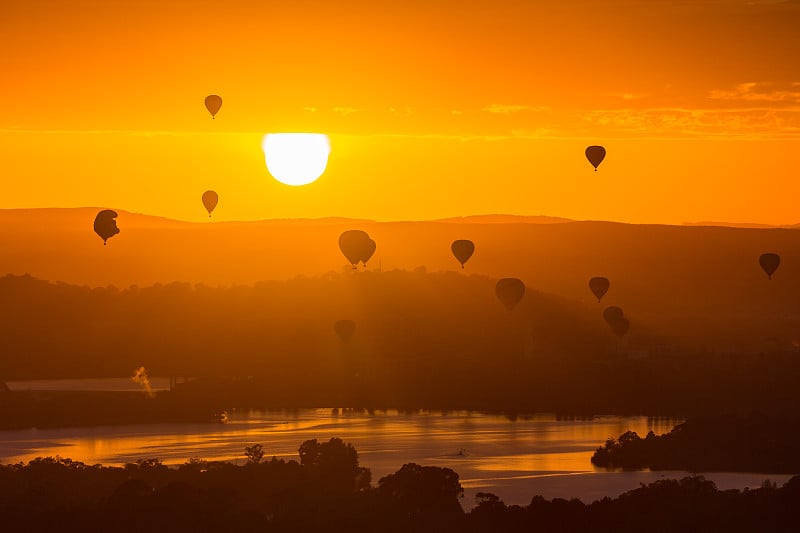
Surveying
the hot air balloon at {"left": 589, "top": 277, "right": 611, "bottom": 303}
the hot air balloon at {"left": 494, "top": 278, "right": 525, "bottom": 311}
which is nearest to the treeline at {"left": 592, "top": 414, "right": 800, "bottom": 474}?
the hot air balloon at {"left": 589, "top": 277, "right": 611, "bottom": 303}

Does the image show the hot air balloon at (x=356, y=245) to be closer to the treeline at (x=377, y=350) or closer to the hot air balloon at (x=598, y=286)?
the treeline at (x=377, y=350)

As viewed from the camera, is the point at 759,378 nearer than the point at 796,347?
Yes

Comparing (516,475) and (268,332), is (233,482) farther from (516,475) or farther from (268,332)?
(268,332)

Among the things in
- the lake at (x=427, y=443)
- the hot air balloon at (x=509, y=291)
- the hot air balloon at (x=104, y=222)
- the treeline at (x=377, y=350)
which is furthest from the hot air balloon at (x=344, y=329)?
the lake at (x=427, y=443)

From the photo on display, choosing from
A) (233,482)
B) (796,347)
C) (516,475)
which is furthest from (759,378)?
(233,482)

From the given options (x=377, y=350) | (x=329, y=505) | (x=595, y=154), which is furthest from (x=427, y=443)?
(x=377, y=350)

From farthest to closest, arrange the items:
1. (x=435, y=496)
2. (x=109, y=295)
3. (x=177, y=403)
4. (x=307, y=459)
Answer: (x=109, y=295)
(x=177, y=403)
(x=307, y=459)
(x=435, y=496)
